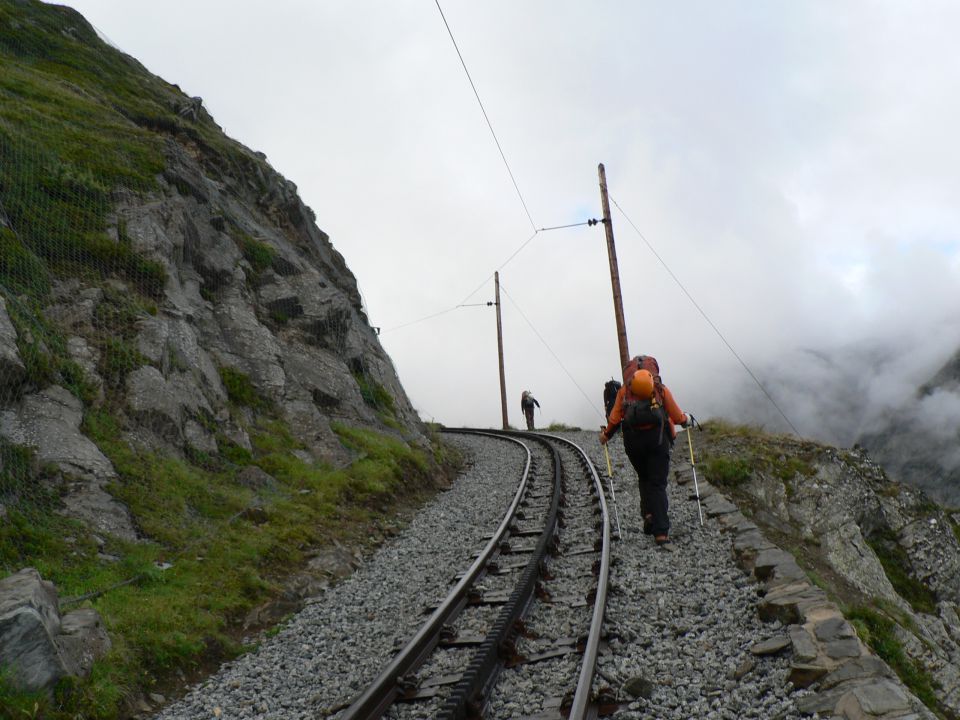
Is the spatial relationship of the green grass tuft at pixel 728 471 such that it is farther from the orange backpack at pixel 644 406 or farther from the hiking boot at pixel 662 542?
the orange backpack at pixel 644 406

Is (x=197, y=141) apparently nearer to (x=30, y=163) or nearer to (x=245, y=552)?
(x=30, y=163)

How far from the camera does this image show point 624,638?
5.24m

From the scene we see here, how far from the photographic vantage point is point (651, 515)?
819cm

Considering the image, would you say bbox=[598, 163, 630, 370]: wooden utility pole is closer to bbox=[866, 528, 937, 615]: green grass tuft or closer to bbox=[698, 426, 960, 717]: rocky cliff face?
bbox=[698, 426, 960, 717]: rocky cliff face

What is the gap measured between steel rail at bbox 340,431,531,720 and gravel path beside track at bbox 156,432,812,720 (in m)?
0.32

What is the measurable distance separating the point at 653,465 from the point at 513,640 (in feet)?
11.3

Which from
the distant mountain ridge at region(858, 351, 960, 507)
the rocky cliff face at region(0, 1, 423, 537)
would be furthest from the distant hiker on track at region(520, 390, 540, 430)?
the distant mountain ridge at region(858, 351, 960, 507)

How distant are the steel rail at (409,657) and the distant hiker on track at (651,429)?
83.4 inches

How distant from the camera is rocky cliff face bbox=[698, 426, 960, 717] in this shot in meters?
11.9

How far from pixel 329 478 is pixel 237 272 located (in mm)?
6692

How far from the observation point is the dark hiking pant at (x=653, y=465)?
790 cm

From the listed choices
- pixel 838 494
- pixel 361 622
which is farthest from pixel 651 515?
pixel 838 494

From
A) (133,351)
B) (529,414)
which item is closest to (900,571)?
(529,414)

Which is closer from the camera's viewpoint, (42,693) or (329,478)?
(42,693)
